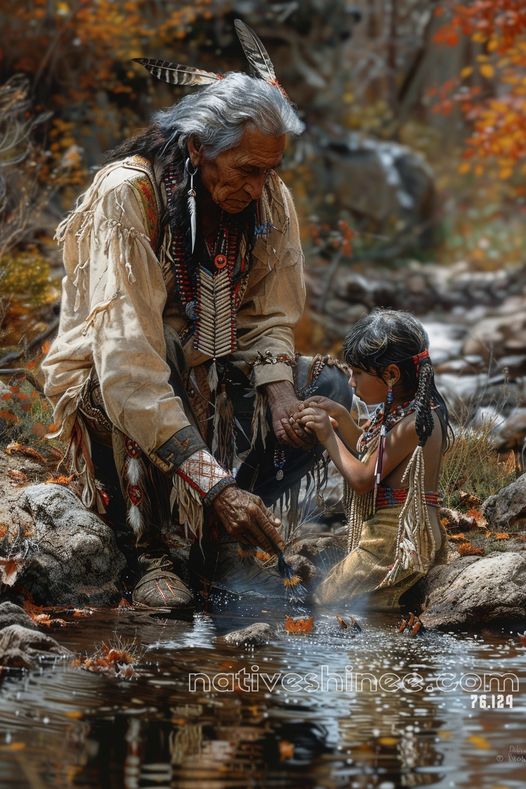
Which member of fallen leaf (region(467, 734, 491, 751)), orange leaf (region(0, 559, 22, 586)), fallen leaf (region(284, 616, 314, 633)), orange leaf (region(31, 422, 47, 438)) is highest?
orange leaf (region(31, 422, 47, 438))

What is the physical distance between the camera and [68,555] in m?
4.52

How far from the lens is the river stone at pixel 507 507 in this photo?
5.40 meters

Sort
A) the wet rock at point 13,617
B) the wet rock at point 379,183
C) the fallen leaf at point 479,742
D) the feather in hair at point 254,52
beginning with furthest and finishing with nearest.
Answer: the wet rock at point 379,183, the feather in hair at point 254,52, the wet rock at point 13,617, the fallen leaf at point 479,742

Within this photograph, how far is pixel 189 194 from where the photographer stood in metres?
4.63

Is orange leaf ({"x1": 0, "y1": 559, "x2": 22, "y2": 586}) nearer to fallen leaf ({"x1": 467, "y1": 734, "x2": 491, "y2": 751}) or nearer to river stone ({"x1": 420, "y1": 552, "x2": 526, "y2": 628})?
river stone ({"x1": 420, "y1": 552, "x2": 526, "y2": 628})

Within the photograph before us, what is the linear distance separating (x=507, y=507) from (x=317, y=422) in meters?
1.24

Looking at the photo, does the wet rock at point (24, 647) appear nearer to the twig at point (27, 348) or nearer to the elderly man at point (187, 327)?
the elderly man at point (187, 327)

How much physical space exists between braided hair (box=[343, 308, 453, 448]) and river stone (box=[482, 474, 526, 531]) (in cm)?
88

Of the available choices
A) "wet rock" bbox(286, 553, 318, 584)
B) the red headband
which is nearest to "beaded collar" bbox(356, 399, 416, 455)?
the red headband

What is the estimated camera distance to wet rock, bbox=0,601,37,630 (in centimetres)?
384

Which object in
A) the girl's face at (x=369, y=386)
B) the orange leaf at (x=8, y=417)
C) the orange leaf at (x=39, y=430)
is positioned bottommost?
the orange leaf at (x=39, y=430)

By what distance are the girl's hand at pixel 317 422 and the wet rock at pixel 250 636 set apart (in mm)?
877

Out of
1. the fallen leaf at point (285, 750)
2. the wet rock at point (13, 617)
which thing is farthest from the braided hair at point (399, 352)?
the fallen leaf at point (285, 750)

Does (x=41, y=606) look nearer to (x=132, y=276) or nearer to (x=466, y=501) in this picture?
(x=132, y=276)
